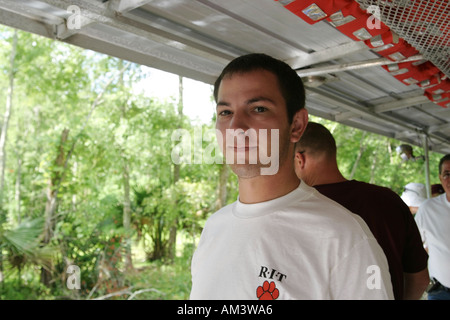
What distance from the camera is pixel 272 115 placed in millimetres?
1283

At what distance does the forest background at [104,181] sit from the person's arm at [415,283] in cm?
735

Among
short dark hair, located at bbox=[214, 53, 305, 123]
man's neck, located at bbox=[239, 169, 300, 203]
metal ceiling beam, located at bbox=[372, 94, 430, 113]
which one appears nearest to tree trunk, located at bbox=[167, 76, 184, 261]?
metal ceiling beam, located at bbox=[372, 94, 430, 113]

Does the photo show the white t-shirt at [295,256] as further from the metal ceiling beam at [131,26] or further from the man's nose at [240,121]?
the metal ceiling beam at [131,26]

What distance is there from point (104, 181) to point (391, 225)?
1173 centimetres

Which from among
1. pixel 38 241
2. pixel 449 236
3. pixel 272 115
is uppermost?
pixel 272 115

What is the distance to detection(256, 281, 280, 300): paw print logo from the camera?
1058 mm

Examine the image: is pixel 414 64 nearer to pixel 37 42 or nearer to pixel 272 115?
pixel 272 115

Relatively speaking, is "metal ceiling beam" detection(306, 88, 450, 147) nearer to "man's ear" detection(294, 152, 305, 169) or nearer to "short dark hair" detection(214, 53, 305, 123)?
"man's ear" detection(294, 152, 305, 169)

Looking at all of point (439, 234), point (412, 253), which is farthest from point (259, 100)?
point (439, 234)

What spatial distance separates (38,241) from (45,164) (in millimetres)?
1623

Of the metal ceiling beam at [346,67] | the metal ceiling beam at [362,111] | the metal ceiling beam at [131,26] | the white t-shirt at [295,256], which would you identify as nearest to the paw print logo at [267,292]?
the white t-shirt at [295,256]

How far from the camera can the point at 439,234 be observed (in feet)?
11.4

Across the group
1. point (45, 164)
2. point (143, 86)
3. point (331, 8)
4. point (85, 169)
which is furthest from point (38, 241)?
point (331, 8)

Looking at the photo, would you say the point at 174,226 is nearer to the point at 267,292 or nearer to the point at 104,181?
the point at 104,181
